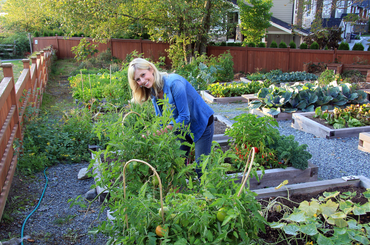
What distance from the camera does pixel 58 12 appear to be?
1245 cm

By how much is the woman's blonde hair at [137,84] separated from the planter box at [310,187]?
4.89 ft

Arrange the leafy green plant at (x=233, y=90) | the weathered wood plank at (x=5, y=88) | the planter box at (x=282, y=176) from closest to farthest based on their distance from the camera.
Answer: the weathered wood plank at (x=5, y=88), the planter box at (x=282, y=176), the leafy green plant at (x=233, y=90)

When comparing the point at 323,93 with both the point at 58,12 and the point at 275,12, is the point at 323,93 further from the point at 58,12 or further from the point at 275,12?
the point at 275,12

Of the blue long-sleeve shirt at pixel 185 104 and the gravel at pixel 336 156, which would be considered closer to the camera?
the blue long-sleeve shirt at pixel 185 104

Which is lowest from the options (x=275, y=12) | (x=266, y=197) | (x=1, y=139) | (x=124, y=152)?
(x=266, y=197)

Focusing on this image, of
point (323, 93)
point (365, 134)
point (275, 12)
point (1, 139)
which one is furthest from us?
point (275, 12)

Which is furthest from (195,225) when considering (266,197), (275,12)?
Answer: (275,12)

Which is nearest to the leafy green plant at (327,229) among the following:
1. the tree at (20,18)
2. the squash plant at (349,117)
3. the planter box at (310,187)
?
the planter box at (310,187)

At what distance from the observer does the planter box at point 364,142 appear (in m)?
4.83

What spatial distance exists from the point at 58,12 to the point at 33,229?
1171 centimetres

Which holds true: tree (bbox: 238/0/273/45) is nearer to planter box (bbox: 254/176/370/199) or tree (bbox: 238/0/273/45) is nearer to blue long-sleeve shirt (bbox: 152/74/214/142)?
planter box (bbox: 254/176/370/199)

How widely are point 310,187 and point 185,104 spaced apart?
1707 mm

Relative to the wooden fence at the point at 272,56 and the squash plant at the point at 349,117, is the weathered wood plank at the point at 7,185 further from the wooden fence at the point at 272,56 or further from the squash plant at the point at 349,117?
the wooden fence at the point at 272,56

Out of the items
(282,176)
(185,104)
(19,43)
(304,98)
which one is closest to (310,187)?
(282,176)
